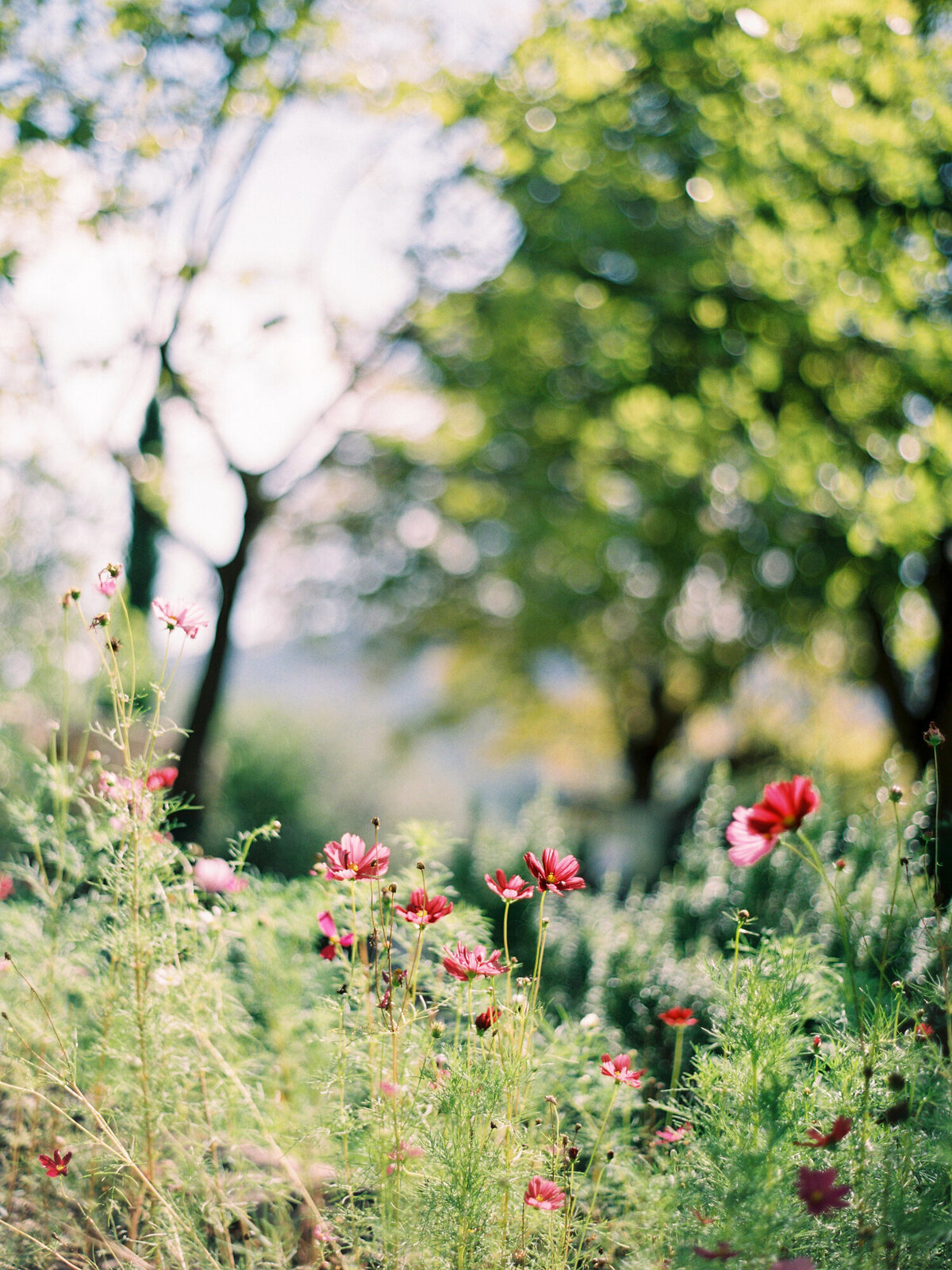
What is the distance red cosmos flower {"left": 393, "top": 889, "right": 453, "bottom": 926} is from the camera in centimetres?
141

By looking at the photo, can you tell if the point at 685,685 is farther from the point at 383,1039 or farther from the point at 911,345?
the point at 383,1039

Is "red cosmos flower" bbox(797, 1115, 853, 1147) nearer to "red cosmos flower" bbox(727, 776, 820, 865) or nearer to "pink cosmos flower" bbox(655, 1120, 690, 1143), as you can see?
"pink cosmos flower" bbox(655, 1120, 690, 1143)

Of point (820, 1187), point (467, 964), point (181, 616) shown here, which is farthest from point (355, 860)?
point (820, 1187)

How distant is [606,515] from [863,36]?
15.4 ft

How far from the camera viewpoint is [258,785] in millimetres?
7352

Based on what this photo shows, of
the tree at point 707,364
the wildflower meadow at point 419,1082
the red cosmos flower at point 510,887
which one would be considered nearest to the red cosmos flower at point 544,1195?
the wildflower meadow at point 419,1082

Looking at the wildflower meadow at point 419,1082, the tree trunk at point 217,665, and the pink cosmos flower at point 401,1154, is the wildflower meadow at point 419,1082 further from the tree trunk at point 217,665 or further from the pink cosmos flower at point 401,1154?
the tree trunk at point 217,665

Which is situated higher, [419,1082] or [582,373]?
[419,1082]

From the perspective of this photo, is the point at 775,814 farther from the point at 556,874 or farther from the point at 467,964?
the point at 467,964

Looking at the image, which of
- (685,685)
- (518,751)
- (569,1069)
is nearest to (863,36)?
(569,1069)

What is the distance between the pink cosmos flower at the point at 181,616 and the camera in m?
1.48

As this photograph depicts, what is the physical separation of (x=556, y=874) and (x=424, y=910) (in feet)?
0.78

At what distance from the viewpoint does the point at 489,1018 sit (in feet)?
4.59

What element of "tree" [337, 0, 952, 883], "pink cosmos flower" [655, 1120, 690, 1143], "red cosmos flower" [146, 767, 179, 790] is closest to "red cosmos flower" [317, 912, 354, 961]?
"red cosmos flower" [146, 767, 179, 790]
